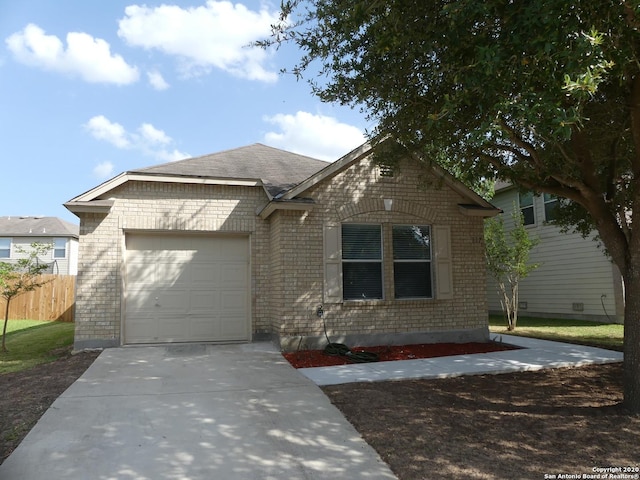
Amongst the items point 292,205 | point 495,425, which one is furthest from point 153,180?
point 495,425

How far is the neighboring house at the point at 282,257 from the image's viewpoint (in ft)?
32.0

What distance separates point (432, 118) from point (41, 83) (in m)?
8.44

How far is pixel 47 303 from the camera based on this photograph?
1922 cm

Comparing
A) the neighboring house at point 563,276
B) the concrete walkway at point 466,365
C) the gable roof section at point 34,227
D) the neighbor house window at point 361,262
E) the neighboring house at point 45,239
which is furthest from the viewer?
the gable roof section at point 34,227

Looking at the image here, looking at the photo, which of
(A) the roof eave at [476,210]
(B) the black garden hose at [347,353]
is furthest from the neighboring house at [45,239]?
(A) the roof eave at [476,210]

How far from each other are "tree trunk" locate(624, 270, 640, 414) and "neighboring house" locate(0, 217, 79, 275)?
28483 millimetres

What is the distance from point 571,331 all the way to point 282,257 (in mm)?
9021

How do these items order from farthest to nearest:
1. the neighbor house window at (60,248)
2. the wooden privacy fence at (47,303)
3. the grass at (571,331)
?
the neighbor house window at (60,248) < the wooden privacy fence at (47,303) < the grass at (571,331)

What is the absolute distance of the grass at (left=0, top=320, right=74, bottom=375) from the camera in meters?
9.26

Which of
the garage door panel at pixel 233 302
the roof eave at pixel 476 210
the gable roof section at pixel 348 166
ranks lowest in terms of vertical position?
the garage door panel at pixel 233 302

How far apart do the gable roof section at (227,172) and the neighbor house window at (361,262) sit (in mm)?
1911

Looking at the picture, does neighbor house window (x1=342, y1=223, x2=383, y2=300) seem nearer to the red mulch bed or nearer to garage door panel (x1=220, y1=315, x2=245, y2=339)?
the red mulch bed

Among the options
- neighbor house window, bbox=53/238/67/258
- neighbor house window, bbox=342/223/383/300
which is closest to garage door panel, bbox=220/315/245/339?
neighbor house window, bbox=342/223/383/300

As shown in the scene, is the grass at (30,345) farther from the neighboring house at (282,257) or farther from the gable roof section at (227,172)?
the gable roof section at (227,172)
